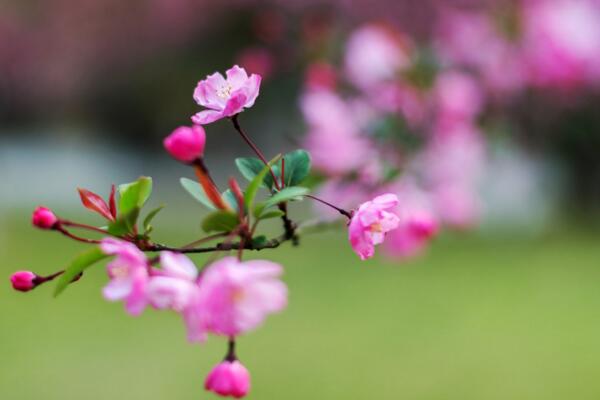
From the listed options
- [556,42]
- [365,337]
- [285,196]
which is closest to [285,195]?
[285,196]

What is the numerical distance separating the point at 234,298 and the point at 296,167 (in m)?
0.21

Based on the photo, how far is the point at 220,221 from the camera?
599 millimetres

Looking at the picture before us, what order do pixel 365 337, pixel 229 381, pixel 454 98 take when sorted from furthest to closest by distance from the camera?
pixel 365 337, pixel 454 98, pixel 229 381

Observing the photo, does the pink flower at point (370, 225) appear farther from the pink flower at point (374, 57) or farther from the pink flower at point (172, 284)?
the pink flower at point (374, 57)

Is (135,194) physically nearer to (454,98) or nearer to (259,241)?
(259,241)

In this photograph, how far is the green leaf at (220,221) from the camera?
0.59 metres

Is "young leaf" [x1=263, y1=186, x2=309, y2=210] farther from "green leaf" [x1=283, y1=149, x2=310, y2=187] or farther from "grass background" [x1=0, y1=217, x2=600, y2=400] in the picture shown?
"grass background" [x1=0, y1=217, x2=600, y2=400]

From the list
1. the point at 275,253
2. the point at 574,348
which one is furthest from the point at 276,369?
the point at 275,253

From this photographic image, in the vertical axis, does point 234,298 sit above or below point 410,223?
below

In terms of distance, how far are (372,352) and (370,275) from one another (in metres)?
1.67

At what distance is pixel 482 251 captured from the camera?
19.7ft

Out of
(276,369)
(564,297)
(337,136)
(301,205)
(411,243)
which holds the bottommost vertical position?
(411,243)

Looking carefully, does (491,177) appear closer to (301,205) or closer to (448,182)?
(301,205)

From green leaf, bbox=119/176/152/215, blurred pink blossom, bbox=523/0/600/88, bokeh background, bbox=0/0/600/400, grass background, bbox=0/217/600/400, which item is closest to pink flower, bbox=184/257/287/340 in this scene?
green leaf, bbox=119/176/152/215
